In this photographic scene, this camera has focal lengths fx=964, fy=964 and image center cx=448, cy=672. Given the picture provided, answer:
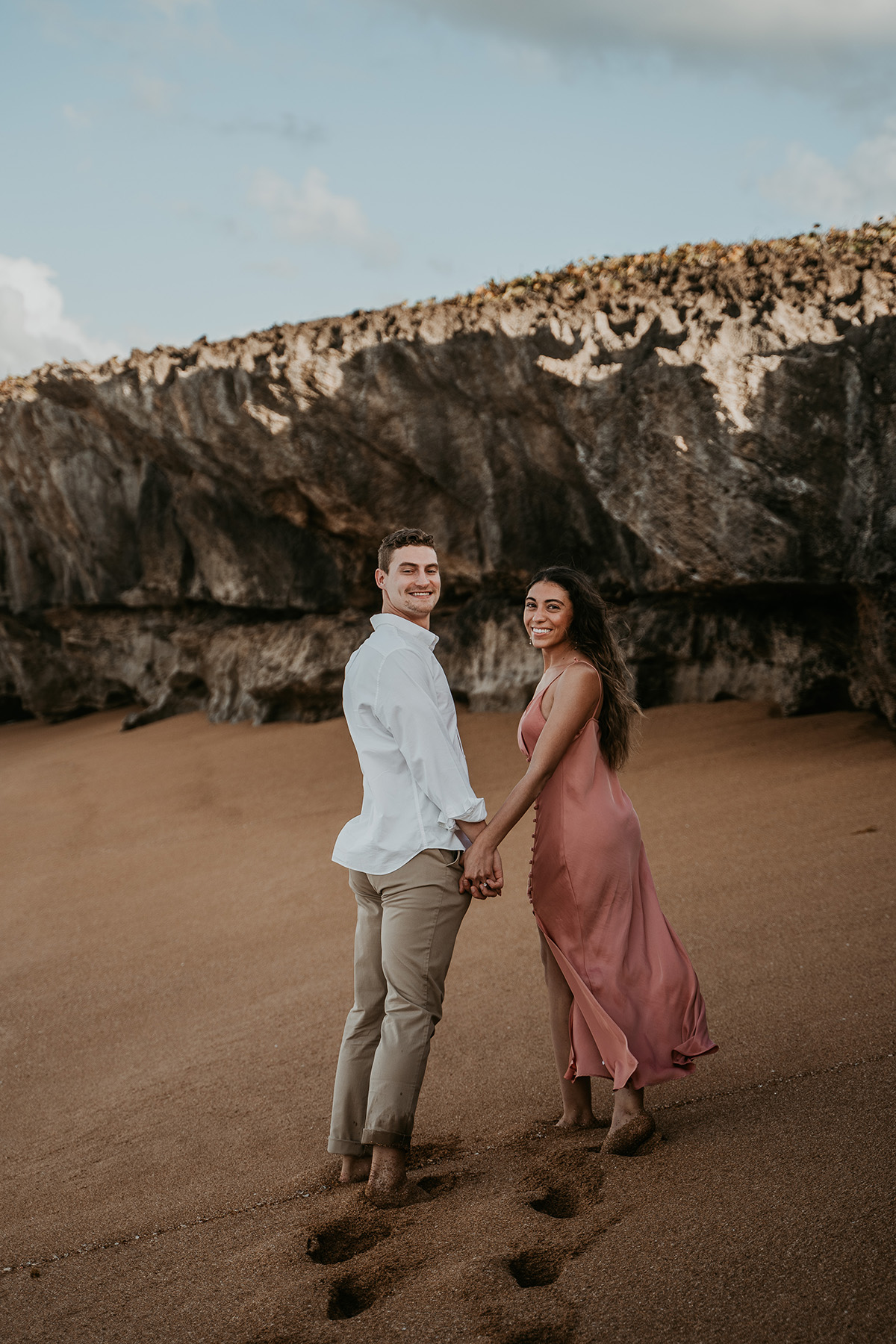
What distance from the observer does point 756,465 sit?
7660 mm

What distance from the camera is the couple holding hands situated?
3.09 meters

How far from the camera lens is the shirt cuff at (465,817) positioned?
311cm

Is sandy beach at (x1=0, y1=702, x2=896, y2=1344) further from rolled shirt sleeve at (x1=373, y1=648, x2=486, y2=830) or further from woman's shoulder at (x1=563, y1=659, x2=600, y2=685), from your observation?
woman's shoulder at (x1=563, y1=659, x2=600, y2=685)

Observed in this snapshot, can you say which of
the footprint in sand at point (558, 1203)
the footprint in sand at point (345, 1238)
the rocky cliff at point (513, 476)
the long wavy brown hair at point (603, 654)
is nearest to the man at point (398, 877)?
the footprint in sand at point (345, 1238)

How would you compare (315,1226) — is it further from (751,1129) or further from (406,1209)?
(751,1129)

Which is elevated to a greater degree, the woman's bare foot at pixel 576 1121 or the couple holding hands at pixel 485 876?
the couple holding hands at pixel 485 876

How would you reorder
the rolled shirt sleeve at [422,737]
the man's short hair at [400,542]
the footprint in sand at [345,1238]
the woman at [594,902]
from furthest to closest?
the man's short hair at [400,542] → the woman at [594,902] → the rolled shirt sleeve at [422,737] → the footprint in sand at [345,1238]

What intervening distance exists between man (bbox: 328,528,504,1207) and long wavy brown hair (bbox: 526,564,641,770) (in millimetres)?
577

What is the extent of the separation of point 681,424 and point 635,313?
124cm

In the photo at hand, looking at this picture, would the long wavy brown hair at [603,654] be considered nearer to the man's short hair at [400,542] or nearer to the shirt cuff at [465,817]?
the man's short hair at [400,542]

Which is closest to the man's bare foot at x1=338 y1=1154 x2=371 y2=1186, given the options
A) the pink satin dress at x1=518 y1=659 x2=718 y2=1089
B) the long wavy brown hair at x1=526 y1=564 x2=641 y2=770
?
the pink satin dress at x1=518 y1=659 x2=718 y2=1089

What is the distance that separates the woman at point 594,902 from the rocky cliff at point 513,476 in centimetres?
454

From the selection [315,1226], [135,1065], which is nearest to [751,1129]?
[315,1226]

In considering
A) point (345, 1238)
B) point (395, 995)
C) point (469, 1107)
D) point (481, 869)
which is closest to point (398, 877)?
point (481, 869)
